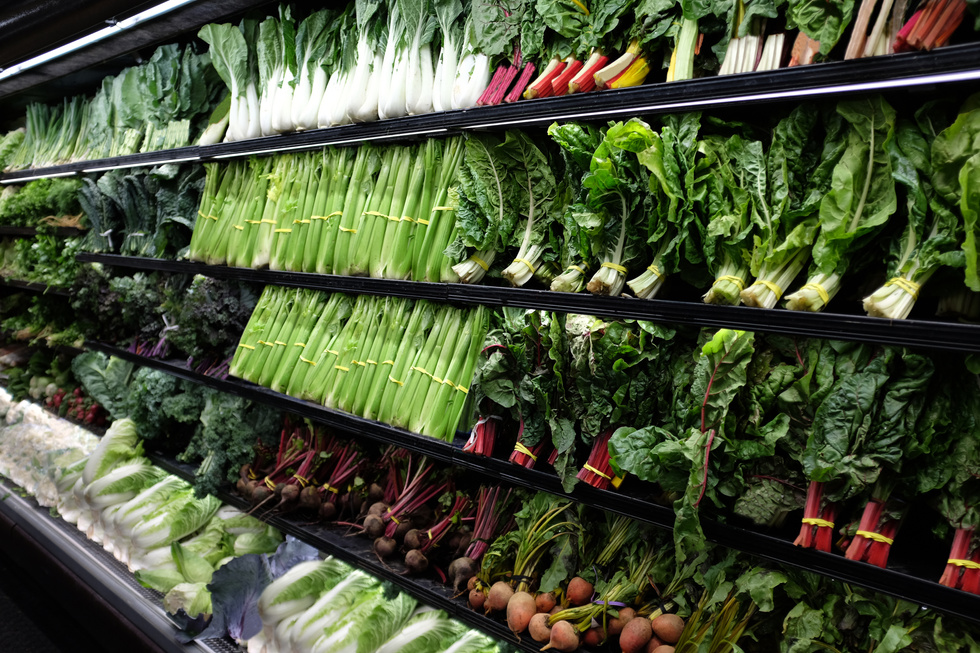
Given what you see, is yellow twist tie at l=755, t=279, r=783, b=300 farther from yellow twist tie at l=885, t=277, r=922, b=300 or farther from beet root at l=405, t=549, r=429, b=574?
beet root at l=405, t=549, r=429, b=574

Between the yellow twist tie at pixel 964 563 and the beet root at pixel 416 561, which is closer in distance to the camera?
the yellow twist tie at pixel 964 563

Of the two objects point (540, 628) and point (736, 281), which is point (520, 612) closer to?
point (540, 628)

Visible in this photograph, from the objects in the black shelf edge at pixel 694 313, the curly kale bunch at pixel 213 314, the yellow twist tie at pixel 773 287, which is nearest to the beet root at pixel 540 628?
the black shelf edge at pixel 694 313

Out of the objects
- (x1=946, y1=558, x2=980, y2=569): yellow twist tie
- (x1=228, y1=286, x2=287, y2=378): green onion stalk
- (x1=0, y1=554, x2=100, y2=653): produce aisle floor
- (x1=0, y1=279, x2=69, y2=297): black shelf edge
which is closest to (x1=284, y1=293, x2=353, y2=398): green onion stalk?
(x1=228, y1=286, x2=287, y2=378): green onion stalk

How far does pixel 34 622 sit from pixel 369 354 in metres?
2.79

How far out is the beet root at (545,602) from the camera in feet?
7.09

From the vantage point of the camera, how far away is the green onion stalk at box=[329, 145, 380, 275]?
9.60 ft

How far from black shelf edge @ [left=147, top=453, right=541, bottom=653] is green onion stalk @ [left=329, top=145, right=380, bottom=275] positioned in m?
1.20

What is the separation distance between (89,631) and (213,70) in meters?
3.30

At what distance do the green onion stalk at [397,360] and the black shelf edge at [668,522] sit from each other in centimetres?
9

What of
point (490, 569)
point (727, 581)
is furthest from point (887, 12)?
point (490, 569)

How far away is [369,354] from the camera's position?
9.53 feet

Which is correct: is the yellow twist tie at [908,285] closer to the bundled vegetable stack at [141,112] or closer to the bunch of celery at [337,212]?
the bunch of celery at [337,212]

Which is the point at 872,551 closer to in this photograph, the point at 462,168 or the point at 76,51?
the point at 462,168
